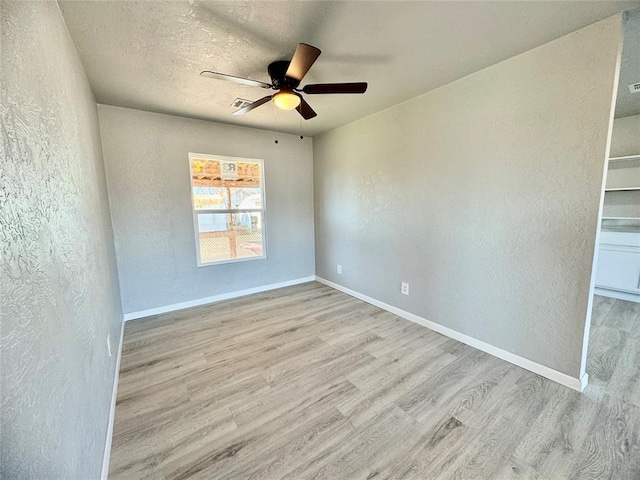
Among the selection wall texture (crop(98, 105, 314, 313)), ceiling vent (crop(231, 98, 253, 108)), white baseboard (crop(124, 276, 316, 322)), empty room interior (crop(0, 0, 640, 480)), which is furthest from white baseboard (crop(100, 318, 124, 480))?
ceiling vent (crop(231, 98, 253, 108))

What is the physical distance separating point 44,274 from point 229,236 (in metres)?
2.80

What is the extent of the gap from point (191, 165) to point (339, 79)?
2.08 meters

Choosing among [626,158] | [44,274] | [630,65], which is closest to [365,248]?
[630,65]

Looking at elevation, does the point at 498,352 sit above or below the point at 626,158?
below

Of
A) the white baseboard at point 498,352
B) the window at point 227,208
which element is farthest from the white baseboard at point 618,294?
the window at point 227,208

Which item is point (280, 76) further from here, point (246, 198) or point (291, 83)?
point (246, 198)

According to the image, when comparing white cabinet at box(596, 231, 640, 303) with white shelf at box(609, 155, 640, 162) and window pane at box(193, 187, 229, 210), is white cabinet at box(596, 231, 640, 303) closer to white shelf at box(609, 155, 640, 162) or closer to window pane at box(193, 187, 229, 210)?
white shelf at box(609, 155, 640, 162)

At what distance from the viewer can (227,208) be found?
3543 millimetres

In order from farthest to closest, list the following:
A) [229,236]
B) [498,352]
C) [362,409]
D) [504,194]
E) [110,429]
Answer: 1. [229,236]
2. [498,352]
3. [504,194]
4. [362,409]
5. [110,429]

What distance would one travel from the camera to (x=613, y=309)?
3.04m

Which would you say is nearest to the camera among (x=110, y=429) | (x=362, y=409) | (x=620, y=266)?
(x=110, y=429)

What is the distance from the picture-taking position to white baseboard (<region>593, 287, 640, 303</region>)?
3.26 meters

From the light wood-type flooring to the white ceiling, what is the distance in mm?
2369

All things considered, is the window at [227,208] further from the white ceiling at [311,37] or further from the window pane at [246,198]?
the white ceiling at [311,37]
